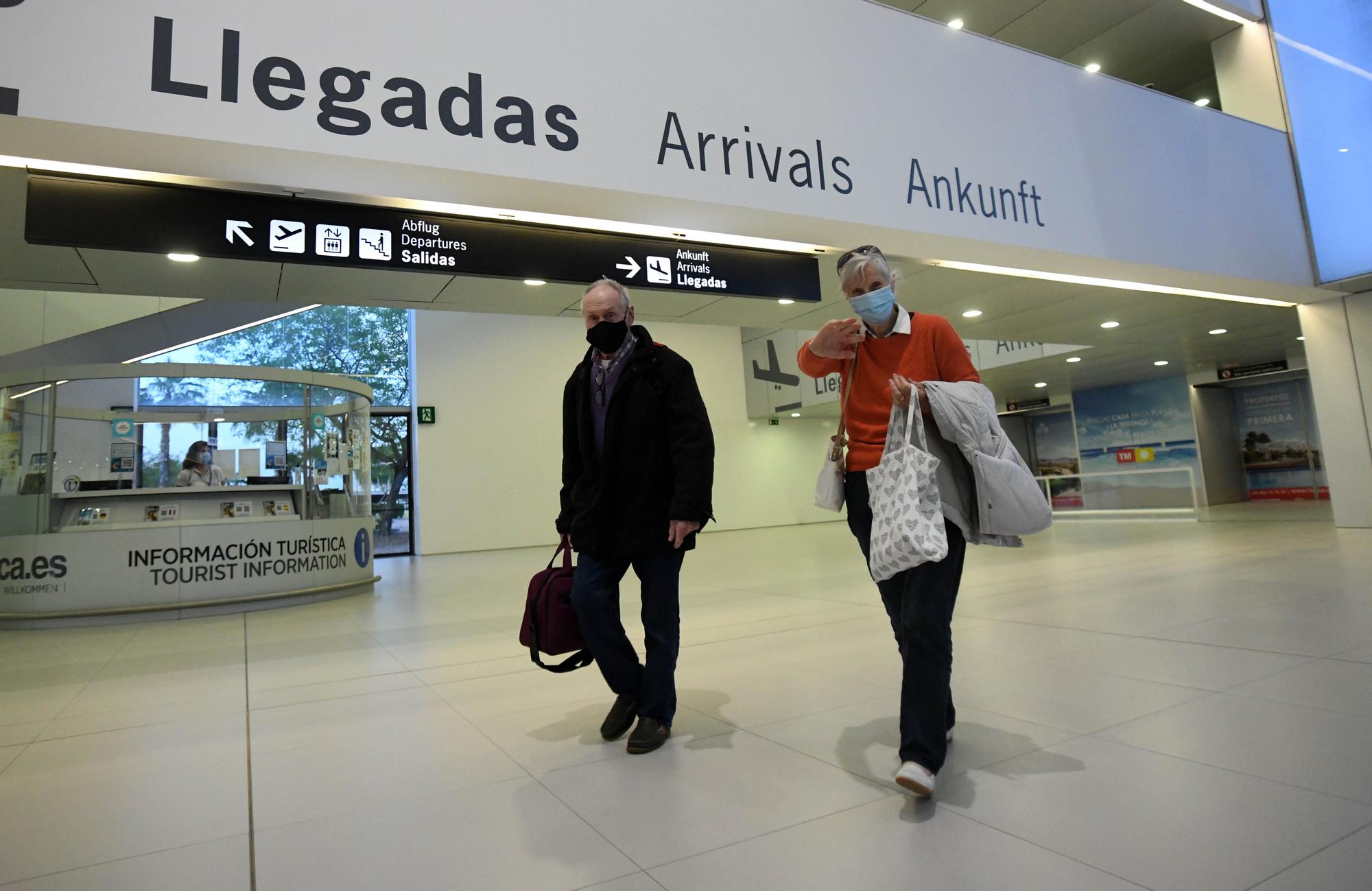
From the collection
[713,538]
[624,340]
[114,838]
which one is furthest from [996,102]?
[713,538]

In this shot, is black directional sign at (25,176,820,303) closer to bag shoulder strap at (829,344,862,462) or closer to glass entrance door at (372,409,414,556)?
bag shoulder strap at (829,344,862,462)

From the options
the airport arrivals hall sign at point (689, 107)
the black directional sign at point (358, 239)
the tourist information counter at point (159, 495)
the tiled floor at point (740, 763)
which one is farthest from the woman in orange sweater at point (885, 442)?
the tourist information counter at point (159, 495)

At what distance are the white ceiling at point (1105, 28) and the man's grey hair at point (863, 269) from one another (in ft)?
18.4

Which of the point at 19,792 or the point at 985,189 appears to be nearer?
the point at 19,792

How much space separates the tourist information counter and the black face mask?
540 cm

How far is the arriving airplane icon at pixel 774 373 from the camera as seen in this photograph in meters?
14.8

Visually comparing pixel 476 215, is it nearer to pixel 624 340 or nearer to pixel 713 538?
pixel 624 340

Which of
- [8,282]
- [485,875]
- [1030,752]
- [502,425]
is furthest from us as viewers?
[502,425]

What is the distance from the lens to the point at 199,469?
21.2 feet

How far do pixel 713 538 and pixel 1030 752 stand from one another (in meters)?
11.3

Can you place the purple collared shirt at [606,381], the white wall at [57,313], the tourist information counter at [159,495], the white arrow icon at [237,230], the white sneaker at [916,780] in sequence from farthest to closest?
the white wall at [57,313] → the tourist information counter at [159,495] → the white arrow icon at [237,230] → the purple collared shirt at [606,381] → the white sneaker at [916,780]

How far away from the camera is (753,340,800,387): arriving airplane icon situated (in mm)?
14766

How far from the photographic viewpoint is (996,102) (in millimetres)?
5406

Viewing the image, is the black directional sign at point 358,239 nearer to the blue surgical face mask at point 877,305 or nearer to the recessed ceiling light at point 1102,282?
the recessed ceiling light at point 1102,282
